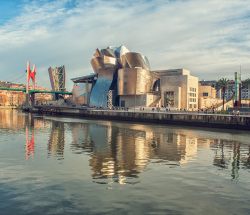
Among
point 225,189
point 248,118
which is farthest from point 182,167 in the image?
point 248,118

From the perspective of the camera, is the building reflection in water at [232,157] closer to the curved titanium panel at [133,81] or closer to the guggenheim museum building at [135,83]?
the guggenheim museum building at [135,83]

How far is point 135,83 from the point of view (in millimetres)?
127125

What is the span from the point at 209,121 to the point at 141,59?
7134 centimetres

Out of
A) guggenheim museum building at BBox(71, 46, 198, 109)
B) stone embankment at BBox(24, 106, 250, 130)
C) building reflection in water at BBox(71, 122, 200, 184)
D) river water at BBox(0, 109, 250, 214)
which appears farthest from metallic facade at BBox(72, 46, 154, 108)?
river water at BBox(0, 109, 250, 214)

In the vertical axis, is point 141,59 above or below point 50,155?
above

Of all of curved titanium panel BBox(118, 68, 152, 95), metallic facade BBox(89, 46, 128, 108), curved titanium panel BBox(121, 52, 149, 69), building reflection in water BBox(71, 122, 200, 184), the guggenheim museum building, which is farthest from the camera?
metallic facade BBox(89, 46, 128, 108)

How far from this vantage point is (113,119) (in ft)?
291

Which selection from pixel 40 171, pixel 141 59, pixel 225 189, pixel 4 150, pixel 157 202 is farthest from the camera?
pixel 141 59

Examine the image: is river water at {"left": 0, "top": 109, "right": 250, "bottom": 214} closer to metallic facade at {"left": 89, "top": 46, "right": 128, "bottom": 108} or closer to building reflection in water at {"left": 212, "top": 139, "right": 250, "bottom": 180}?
building reflection in water at {"left": 212, "top": 139, "right": 250, "bottom": 180}

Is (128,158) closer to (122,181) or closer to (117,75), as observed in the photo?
(122,181)

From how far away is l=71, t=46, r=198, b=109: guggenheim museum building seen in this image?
123m

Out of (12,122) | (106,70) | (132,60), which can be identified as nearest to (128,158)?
(12,122)

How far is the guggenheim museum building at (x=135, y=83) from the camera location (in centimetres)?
12325

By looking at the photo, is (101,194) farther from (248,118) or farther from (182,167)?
(248,118)
